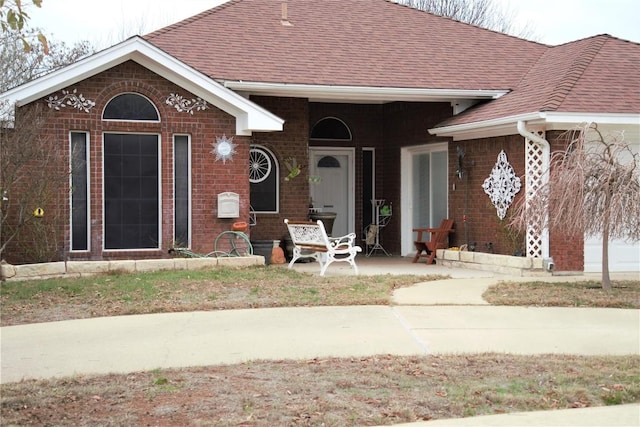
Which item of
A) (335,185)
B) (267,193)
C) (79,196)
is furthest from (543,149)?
(79,196)

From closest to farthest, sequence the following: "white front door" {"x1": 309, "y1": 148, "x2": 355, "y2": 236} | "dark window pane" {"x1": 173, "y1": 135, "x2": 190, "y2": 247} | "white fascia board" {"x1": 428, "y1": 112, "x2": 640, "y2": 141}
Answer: "white fascia board" {"x1": 428, "y1": 112, "x2": 640, "y2": 141} → "dark window pane" {"x1": 173, "y1": 135, "x2": 190, "y2": 247} → "white front door" {"x1": 309, "y1": 148, "x2": 355, "y2": 236}

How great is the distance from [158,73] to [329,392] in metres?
9.76

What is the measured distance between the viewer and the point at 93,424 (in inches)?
247

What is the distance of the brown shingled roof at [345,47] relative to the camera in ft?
57.5

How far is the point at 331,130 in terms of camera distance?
821 inches

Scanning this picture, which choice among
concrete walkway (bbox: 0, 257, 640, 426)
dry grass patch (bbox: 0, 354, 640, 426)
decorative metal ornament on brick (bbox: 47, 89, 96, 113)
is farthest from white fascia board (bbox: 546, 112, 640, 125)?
decorative metal ornament on brick (bbox: 47, 89, 96, 113)

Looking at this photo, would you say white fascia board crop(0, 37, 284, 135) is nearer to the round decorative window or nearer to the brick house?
the brick house

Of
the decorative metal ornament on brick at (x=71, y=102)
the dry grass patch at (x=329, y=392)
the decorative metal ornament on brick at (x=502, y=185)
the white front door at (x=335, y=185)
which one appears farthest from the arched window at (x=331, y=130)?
the dry grass patch at (x=329, y=392)

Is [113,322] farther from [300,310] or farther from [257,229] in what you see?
[257,229]

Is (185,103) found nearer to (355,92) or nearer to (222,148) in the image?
(222,148)

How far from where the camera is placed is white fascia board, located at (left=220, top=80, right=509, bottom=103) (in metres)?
16.8

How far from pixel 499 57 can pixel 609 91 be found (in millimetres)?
4336

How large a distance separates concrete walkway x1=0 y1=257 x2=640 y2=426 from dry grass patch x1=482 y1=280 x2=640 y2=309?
32 centimetres

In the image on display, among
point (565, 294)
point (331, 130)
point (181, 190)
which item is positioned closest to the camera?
point (565, 294)
